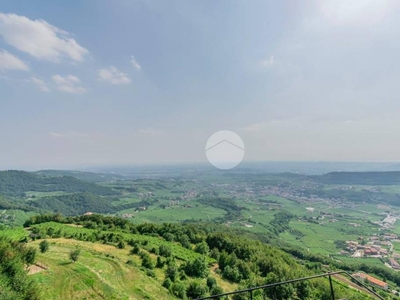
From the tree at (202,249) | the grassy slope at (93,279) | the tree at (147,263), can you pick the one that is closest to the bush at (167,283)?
the grassy slope at (93,279)

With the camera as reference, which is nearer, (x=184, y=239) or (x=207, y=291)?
(x=207, y=291)

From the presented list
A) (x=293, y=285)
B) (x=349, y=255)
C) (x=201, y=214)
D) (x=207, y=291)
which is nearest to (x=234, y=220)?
(x=201, y=214)

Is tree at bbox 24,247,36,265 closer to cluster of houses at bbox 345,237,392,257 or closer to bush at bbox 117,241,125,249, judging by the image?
bush at bbox 117,241,125,249

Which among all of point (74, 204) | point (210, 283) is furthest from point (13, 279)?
point (74, 204)

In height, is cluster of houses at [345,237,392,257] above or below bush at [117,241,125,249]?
below

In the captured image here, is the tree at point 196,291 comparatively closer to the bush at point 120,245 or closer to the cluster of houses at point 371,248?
the bush at point 120,245

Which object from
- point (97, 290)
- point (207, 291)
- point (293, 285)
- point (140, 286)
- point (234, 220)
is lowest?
point (234, 220)

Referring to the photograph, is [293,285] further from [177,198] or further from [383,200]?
[383,200]

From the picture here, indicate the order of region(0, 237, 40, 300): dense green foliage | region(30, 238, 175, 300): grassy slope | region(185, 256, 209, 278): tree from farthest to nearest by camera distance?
region(185, 256, 209, 278): tree
region(30, 238, 175, 300): grassy slope
region(0, 237, 40, 300): dense green foliage

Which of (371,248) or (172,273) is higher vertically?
(172,273)

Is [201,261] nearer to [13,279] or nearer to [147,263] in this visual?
[147,263]

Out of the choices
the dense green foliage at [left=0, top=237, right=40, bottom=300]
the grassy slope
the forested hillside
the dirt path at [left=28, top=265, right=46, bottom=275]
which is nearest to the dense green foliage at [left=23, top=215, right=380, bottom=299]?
the grassy slope
